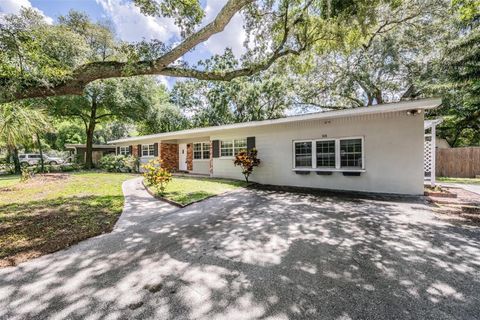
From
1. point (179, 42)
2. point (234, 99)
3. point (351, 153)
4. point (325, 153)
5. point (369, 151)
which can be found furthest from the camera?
point (234, 99)

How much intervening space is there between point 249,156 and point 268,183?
160 centimetres

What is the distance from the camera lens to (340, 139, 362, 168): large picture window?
27.6 feet

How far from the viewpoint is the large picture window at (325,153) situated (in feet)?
29.3

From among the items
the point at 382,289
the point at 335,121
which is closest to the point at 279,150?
the point at 335,121

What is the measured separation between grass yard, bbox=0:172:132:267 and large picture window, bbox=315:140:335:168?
7442 millimetres

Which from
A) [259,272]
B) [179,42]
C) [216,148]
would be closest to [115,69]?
[179,42]

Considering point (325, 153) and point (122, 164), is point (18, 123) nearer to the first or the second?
point (122, 164)

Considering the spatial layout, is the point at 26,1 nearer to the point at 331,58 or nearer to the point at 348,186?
the point at 348,186

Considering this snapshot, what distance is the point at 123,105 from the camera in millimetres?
16547

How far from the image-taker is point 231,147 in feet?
39.9

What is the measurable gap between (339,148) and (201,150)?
880 centimetres

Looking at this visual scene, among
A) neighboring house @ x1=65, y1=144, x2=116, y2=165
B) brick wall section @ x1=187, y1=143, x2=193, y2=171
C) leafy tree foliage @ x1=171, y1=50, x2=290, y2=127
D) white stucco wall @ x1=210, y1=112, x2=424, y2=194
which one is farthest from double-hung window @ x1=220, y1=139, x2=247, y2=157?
neighboring house @ x1=65, y1=144, x2=116, y2=165

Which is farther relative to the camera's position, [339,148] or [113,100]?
[113,100]

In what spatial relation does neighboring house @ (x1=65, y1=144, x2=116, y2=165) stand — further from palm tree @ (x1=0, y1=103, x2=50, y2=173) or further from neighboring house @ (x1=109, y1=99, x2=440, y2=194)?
neighboring house @ (x1=109, y1=99, x2=440, y2=194)
